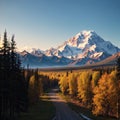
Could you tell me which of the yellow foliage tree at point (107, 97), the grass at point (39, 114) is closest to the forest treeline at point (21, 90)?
the yellow foliage tree at point (107, 97)

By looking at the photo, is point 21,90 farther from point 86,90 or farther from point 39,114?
point 86,90

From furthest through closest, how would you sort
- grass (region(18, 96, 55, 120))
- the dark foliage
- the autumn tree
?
the autumn tree < grass (region(18, 96, 55, 120)) < the dark foliage

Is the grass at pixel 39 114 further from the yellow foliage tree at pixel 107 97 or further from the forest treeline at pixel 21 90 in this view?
the yellow foliage tree at pixel 107 97

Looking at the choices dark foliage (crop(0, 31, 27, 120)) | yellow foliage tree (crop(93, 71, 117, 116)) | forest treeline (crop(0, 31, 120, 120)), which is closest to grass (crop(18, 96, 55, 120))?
forest treeline (crop(0, 31, 120, 120))

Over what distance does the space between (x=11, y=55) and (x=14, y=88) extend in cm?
739

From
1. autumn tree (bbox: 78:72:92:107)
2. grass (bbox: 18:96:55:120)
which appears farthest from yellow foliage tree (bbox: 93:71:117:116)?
autumn tree (bbox: 78:72:92:107)

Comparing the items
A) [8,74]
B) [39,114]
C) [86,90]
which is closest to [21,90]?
[8,74]

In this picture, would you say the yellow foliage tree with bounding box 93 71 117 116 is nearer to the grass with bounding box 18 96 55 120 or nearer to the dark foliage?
the grass with bounding box 18 96 55 120

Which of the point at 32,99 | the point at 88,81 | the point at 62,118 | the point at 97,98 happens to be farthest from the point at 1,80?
the point at 88,81

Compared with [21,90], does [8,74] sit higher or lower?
higher

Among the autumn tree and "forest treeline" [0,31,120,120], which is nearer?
"forest treeline" [0,31,120,120]

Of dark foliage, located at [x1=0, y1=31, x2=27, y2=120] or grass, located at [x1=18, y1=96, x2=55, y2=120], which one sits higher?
dark foliage, located at [x1=0, y1=31, x2=27, y2=120]

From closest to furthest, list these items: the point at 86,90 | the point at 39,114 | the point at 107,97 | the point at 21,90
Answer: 1. the point at 21,90
2. the point at 107,97
3. the point at 39,114
4. the point at 86,90

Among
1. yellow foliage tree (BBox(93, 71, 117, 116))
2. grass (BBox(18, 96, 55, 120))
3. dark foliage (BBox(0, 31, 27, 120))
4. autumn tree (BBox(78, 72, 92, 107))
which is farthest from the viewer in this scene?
autumn tree (BBox(78, 72, 92, 107))
